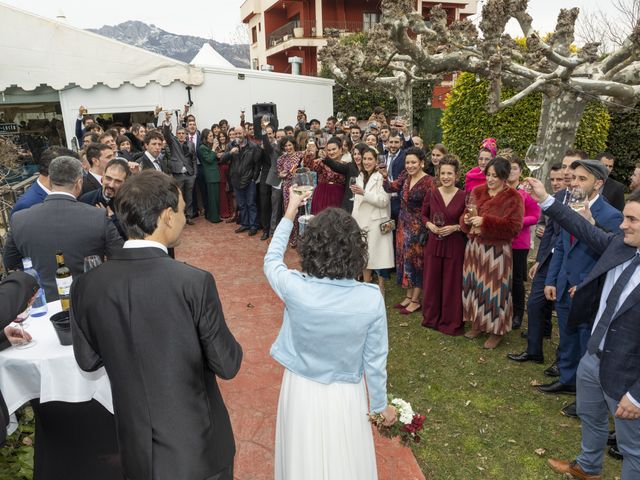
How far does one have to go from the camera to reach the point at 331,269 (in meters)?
2.27

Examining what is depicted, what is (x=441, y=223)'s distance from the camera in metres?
5.24

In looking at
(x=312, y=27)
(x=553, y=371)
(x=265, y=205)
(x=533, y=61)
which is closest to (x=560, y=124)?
(x=533, y=61)

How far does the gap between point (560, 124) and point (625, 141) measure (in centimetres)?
707

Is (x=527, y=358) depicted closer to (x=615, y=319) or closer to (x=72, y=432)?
(x=615, y=319)

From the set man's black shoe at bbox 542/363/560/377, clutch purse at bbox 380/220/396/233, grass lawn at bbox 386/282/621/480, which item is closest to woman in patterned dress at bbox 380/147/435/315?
clutch purse at bbox 380/220/396/233

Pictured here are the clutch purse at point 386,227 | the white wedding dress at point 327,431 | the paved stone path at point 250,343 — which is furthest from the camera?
the clutch purse at point 386,227

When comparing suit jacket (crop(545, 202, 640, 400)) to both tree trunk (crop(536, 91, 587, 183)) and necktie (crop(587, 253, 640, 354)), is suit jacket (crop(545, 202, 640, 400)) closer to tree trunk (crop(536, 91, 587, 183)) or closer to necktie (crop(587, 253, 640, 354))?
necktie (crop(587, 253, 640, 354))

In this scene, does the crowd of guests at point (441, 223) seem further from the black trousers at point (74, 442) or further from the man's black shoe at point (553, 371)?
the black trousers at point (74, 442)

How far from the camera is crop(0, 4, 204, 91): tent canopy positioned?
411 inches

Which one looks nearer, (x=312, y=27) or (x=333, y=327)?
(x=333, y=327)

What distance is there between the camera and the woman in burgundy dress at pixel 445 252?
5.16 m

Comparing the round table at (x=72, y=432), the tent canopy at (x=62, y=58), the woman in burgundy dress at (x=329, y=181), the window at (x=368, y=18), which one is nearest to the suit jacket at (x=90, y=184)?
the round table at (x=72, y=432)

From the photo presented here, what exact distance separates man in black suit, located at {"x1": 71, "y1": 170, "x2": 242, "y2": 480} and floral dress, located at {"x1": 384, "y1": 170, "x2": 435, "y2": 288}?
3989 millimetres

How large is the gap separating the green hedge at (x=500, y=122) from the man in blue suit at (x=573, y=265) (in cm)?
667
